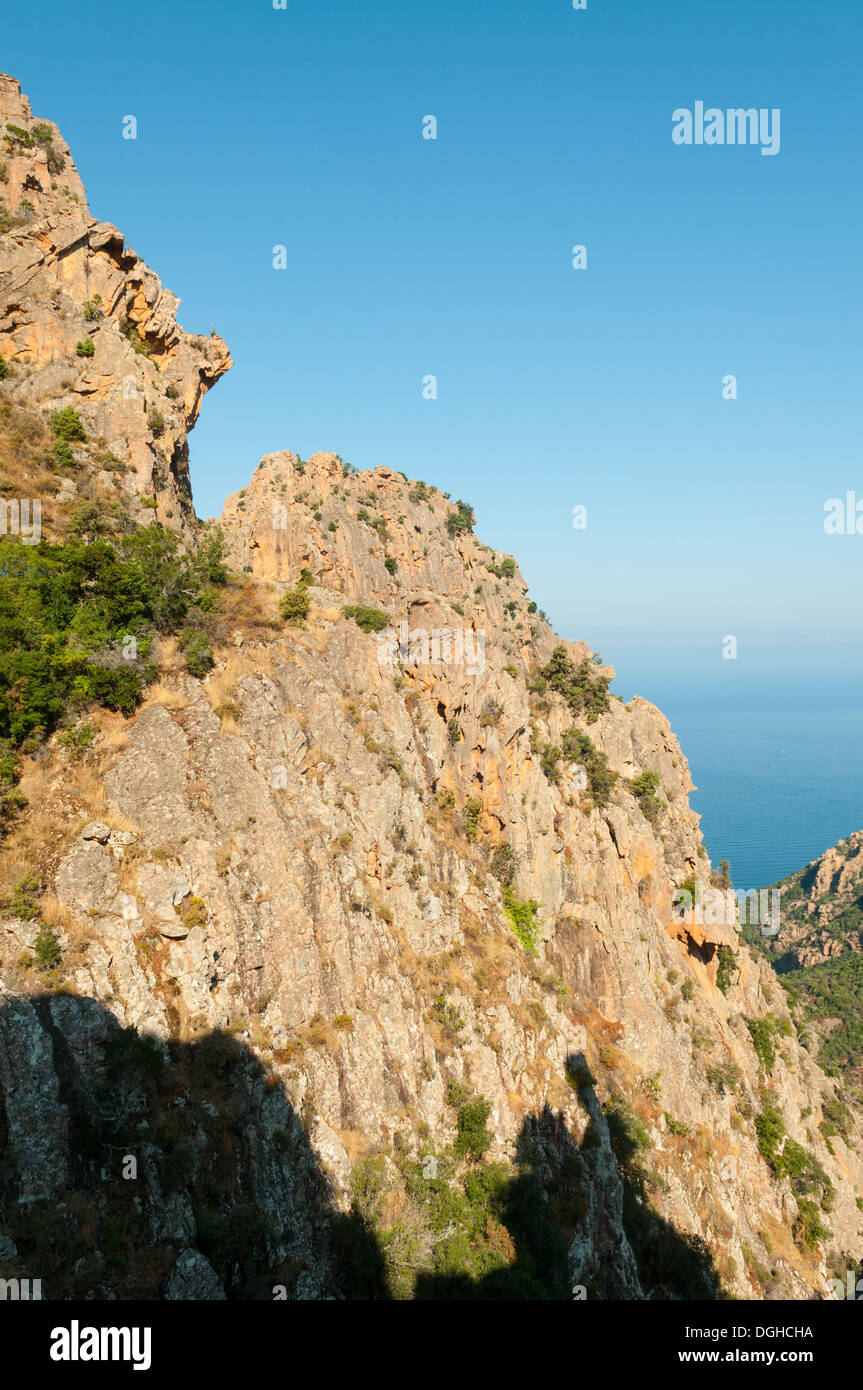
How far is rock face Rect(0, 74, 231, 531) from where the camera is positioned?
25.3 metres

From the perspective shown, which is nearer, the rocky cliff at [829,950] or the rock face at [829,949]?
the rocky cliff at [829,950]

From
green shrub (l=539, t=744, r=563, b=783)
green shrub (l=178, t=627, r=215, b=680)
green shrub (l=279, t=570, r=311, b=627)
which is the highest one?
green shrub (l=279, t=570, r=311, b=627)

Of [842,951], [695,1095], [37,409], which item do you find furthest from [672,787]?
[842,951]

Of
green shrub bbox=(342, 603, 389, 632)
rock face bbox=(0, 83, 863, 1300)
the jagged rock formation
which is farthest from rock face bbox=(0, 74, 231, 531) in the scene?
the jagged rock formation

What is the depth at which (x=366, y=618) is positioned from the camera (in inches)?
1104

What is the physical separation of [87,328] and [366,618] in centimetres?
1677

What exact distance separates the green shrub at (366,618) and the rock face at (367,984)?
0.14m

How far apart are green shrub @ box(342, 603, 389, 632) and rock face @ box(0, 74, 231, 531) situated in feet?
26.0

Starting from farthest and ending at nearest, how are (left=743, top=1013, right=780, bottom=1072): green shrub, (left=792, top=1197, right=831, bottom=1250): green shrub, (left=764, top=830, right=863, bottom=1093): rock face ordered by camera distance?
(left=764, top=830, right=863, bottom=1093): rock face < (left=743, top=1013, right=780, bottom=1072): green shrub < (left=792, top=1197, right=831, bottom=1250): green shrub

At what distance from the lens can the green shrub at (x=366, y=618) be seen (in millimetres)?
27922

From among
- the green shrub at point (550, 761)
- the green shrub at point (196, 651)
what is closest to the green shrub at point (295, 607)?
the green shrub at point (196, 651)

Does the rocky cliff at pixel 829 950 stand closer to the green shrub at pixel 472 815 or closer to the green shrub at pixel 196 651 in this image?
the green shrub at pixel 472 815

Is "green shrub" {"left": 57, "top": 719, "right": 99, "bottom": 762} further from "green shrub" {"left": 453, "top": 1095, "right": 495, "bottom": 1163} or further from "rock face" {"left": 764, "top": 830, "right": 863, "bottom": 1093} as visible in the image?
"rock face" {"left": 764, "top": 830, "right": 863, "bottom": 1093}

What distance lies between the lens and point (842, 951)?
305ft
